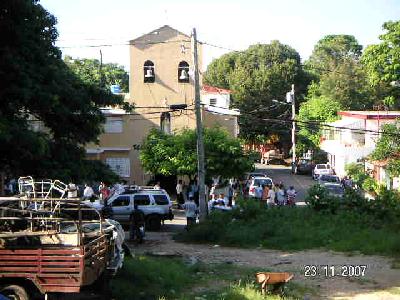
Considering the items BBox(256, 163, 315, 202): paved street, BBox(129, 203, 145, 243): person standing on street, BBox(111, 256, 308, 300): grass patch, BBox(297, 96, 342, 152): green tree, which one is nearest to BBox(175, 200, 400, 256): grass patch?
BBox(129, 203, 145, 243): person standing on street

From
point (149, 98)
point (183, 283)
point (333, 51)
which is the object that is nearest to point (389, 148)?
point (149, 98)

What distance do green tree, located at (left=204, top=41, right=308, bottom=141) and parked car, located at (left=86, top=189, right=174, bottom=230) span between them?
40.5 meters

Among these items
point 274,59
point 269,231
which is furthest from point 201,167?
point 274,59

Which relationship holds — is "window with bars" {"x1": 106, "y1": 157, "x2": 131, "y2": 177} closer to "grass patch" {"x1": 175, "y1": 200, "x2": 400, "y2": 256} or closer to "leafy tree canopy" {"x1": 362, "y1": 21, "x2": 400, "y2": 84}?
"grass patch" {"x1": 175, "y1": 200, "x2": 400, "y2": 256}

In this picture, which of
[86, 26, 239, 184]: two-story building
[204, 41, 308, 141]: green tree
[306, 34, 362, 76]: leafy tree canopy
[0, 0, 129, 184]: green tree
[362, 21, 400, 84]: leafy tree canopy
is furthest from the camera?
[306, 34, 362, 76]: leafy tree canopy

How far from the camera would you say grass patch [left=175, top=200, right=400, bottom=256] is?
66.7 feet

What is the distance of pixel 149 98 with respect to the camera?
39812 millimetres

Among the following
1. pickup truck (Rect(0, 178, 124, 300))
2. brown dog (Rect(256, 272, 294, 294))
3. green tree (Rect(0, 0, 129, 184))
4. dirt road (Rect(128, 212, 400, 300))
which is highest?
green tree (Rect(0, 0, 129, 184))

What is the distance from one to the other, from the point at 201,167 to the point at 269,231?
4.10 m

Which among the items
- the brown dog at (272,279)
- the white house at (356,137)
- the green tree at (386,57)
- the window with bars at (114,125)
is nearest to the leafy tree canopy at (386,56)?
the green tree at (386,57)

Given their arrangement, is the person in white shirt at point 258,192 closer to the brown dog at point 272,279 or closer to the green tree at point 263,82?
A: the brown dog at point 272,279

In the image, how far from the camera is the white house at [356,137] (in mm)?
46469

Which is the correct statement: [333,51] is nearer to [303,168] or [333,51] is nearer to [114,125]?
[303,168]
